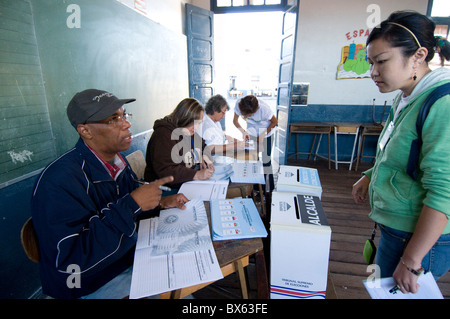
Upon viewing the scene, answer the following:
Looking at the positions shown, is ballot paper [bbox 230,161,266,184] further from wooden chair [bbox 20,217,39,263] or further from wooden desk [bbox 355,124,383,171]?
wooden desk [bbox 355,124,383,171]

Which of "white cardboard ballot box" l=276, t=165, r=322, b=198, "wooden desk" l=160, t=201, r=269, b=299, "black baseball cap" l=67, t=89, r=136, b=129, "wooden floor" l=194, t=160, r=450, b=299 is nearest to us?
"wooden desk" l=160, t=201, r=269, b=299

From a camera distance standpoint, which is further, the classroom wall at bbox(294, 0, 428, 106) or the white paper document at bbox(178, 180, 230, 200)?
the classroom wall at bbox(294, 0, 428, 106)

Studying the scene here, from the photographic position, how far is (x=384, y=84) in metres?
0.84

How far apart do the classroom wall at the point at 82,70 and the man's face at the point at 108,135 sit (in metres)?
0.62

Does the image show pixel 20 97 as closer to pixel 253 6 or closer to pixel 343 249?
pixel 343 249

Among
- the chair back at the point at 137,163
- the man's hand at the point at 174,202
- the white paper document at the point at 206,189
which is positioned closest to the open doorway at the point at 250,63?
the chair back at the point at 137,163

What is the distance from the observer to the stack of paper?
885 mm

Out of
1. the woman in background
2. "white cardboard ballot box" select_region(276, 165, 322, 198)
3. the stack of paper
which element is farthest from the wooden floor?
the woman in background

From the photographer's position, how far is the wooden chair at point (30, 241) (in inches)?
31.1

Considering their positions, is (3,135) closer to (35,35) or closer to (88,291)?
(35,35)

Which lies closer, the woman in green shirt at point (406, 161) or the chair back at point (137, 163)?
the woman in green shirt at point (406, 161)

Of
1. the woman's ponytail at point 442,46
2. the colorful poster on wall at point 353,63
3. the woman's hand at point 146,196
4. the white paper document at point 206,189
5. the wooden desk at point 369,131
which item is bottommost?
the wooden desk at point 369,131

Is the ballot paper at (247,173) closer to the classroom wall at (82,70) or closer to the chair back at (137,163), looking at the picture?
the chair back at (137,163)

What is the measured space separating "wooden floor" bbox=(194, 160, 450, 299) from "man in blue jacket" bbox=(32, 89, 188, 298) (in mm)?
589
